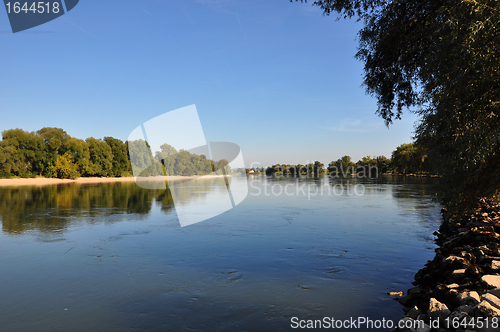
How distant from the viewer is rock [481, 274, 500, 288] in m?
5.52

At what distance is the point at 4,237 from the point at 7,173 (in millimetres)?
65443

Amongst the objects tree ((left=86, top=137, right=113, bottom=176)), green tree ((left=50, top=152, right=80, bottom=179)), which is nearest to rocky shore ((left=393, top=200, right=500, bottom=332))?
green tree ((left=50, top=152, right=80, bottom=179))

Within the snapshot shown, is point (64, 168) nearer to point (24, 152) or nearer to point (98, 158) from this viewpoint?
point (24, 152)

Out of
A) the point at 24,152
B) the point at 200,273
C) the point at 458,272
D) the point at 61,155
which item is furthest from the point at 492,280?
the point at 61,155

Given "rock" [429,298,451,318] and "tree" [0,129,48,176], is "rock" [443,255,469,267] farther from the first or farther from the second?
"tree" [0,129,48,176]

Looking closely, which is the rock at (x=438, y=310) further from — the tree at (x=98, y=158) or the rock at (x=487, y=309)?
the tree at (x=98, y=158)

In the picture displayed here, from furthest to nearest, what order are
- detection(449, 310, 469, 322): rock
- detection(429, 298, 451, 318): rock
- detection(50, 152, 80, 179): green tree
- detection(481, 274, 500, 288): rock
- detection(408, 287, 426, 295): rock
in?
detection(50, 152, 80, 179): green tree
detection(408, 287, 426, 295): rock
detection(481, 274, 500, 288): rock
detection(429, 298, 451, 318): rock
detection(449, 310, 469, 322): rock

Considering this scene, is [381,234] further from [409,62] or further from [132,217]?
[132,217]

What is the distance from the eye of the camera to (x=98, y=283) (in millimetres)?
7770

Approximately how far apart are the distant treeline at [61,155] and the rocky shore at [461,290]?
75.2m

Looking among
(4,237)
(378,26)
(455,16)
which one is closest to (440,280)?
(455,16)

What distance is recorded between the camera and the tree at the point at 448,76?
630cm

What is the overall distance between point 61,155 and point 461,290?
88298 millimetres

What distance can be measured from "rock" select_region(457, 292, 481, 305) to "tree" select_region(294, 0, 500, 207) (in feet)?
9.03
